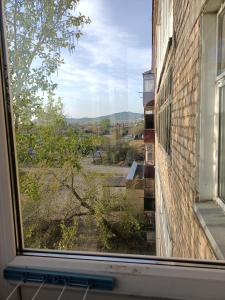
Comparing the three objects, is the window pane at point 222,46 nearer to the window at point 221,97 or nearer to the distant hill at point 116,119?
the window at point 221,97

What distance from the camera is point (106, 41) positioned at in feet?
4.23

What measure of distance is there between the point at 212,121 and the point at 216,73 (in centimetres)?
24

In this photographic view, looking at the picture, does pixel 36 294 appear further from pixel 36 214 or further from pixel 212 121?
pixel 212 121

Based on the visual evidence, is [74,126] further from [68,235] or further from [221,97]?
[221,97]

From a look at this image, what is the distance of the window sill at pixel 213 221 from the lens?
0.99 metres

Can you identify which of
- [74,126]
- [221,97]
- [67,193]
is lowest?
[67,193]

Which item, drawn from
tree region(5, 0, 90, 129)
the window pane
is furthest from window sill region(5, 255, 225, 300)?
the window pane

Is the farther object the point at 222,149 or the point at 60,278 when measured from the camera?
the point at 222,149

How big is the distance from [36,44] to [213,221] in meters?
1.11

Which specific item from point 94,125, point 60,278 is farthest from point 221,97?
point 60,278

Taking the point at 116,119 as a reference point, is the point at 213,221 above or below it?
below

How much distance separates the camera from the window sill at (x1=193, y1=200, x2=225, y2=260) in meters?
0.99

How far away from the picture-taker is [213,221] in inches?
46.2

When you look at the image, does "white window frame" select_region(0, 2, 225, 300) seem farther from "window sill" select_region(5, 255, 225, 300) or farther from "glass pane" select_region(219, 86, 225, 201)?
"glass pane" select_region(219, 86, 225, 201)
